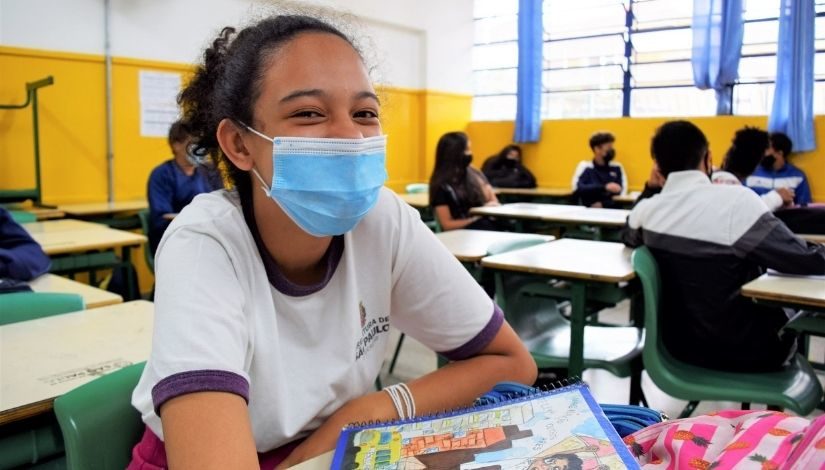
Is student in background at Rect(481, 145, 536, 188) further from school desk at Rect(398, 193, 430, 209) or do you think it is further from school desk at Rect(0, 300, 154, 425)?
school desk at Rect(0, 300, 154, 425)

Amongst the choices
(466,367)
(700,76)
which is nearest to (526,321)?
(466,367)

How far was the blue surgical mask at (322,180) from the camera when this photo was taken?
1.04 metres

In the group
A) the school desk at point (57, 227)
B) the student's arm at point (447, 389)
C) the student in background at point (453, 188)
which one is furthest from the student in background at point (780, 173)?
the student's arm at point (447, 389)

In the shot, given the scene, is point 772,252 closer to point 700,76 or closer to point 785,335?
point 785,335

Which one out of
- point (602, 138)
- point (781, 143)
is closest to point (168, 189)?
point (602, 138)

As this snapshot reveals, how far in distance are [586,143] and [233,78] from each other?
23.6 feet

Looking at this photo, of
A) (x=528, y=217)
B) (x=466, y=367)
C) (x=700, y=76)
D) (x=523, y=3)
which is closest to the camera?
(x=466, y=367)

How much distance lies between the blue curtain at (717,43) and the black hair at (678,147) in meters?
4.77

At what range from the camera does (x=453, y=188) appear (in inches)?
184

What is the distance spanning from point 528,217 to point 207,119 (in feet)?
12.8

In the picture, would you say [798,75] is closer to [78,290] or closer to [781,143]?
[781,143]

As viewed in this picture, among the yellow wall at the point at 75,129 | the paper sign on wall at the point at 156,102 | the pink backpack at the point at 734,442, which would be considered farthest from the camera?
the paper sign on wall at the point at 156,102

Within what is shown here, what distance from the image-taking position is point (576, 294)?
2.48m

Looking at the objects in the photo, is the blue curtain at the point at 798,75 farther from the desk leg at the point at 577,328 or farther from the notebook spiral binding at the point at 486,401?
the notebook spiral binding at the point at 486,401
